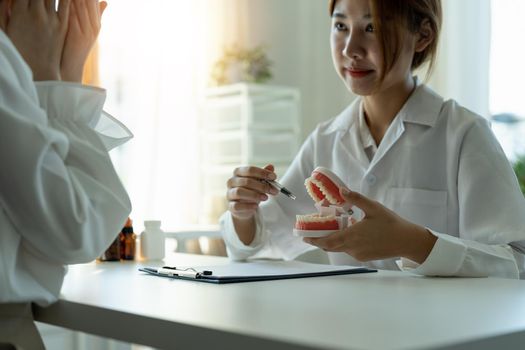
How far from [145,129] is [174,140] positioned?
17 cm

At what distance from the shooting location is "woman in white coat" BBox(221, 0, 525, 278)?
1471 millimetres

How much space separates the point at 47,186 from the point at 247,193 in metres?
0.68

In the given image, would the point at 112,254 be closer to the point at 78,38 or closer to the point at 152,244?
the point at 152,244

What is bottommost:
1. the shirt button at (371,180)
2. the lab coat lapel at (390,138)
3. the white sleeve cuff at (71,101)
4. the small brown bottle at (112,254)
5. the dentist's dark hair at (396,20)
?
the small brown bottle at (112,254)

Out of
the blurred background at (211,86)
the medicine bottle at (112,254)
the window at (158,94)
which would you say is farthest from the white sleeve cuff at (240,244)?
the window at (158,94)

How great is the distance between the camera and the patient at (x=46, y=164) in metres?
0.86

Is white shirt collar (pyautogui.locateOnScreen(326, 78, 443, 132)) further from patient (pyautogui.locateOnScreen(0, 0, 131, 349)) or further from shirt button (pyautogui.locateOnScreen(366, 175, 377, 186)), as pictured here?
patient (pyautogui.locateOnScreen(0, 0, 131, 349))

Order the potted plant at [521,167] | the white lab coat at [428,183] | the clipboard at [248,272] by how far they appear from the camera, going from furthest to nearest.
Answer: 1. the potted plant at [521,167]
2. the white lab coat at [428,183]
3. the clipboard at [248,272]

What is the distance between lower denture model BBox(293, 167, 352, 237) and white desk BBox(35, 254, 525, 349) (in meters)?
0.09

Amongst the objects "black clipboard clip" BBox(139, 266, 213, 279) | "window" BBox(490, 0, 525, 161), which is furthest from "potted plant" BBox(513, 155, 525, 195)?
"black clipboard clip" BBox(139, 266, 213, 279)

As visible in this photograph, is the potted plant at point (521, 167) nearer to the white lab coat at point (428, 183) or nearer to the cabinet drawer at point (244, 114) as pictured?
the cabinet drawer at point (244, 114)

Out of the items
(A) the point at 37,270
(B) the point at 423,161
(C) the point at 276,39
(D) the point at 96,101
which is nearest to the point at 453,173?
(B) the point at 423,161

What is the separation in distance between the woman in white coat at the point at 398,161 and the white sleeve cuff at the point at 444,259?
0.11 feet

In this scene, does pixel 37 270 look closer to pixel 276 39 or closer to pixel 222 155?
pixel 222 155
